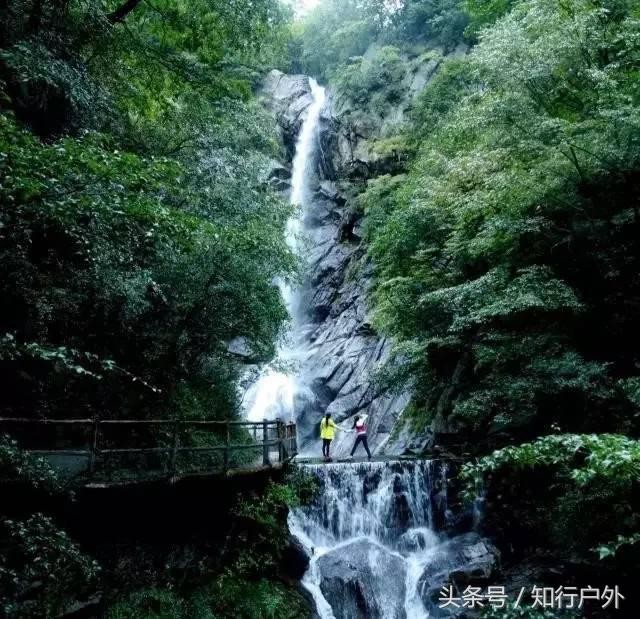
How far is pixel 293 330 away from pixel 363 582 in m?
18.4

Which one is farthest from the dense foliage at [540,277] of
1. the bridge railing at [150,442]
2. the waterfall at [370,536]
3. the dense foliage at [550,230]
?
the bridge railing at [150,442]

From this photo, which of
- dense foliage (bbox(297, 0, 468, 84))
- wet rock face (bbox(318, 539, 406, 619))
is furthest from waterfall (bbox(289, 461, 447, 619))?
dense foliage (bbox(297, 0, 468, 84))

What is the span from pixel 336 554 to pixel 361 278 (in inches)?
650

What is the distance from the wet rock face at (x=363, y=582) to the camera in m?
9.68

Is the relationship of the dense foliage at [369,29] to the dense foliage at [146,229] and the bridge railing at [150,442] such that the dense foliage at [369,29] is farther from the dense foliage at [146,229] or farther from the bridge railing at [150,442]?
the bridge railing at [150,442]

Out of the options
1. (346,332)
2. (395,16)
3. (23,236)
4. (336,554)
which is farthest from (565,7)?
(395,16)

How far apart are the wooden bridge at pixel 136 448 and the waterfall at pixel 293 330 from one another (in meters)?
3.46

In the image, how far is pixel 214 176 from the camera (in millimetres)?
11234

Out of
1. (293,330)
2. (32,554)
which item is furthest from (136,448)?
(293,330)

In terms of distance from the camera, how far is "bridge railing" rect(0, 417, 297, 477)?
305 inches

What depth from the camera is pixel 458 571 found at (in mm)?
10000

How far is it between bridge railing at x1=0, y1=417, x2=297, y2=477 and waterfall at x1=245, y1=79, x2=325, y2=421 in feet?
10.9

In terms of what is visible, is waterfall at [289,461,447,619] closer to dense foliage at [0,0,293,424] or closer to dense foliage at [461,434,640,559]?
dense foliage at [461,434,640,559]

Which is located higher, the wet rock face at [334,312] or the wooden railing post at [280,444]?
the wet rock face at [334,312]
